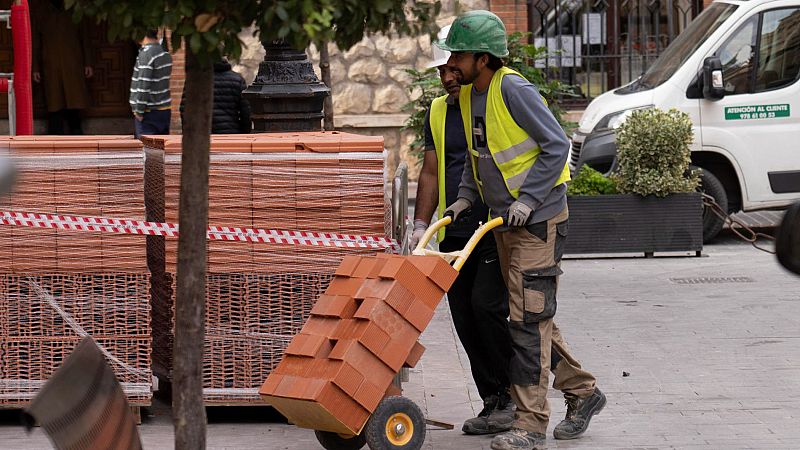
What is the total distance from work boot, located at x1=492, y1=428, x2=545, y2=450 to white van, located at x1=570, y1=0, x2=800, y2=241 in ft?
22.1

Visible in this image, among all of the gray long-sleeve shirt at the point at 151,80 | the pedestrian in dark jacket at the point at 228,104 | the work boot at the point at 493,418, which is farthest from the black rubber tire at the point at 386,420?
the gray long-sleeve shirt at the point at 151,80

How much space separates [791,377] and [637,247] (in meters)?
4.40

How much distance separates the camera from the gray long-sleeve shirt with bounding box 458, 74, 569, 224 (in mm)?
A: 5910

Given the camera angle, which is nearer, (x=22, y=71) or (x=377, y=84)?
(x=22, y=71)

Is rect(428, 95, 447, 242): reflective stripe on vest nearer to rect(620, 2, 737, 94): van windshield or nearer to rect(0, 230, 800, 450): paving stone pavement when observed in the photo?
rect(0, 230, 800, 450): paving stone pavement

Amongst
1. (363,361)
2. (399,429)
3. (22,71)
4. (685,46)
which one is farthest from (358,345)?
(685,46)

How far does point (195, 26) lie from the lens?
12.5 ft

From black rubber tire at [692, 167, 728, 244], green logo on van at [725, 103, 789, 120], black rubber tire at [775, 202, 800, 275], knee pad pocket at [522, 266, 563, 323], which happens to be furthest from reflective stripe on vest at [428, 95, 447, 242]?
green logo on van at [725, 103, 789, 120]

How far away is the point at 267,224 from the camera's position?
6383mm

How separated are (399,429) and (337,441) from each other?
0.29m

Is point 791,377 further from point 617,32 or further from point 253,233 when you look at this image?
point 617,32

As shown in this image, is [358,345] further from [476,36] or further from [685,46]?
[685,46]

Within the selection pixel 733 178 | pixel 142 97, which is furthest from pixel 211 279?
pixel 733 178

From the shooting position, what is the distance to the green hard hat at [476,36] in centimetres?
596
